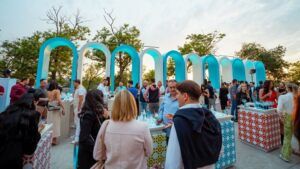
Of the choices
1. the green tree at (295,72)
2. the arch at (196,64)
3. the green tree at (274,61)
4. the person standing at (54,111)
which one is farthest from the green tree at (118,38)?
the green tree at (295,72)

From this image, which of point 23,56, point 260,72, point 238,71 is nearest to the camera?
point 238,71

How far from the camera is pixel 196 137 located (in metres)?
1.11

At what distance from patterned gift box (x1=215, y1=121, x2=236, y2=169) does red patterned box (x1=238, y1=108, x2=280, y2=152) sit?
1.27 m

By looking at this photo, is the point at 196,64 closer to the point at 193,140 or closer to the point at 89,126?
the point at 89,126

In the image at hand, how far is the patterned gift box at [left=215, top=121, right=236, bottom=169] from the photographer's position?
9.38 feet

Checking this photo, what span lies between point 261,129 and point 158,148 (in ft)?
9.36

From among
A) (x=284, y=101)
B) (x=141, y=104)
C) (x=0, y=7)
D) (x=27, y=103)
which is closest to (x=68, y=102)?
(x=141, y=104)

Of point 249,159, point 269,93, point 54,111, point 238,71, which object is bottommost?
point 249,159

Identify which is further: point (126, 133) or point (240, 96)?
point (240, 96)

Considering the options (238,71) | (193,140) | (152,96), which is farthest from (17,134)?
(238,71)

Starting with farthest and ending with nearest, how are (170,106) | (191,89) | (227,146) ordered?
(227,146)
(170,106)
(191,89)

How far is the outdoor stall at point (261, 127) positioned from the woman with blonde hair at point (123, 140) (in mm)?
3531

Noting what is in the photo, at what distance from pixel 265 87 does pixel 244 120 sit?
1299 millimetres

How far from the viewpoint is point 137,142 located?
1.32m
